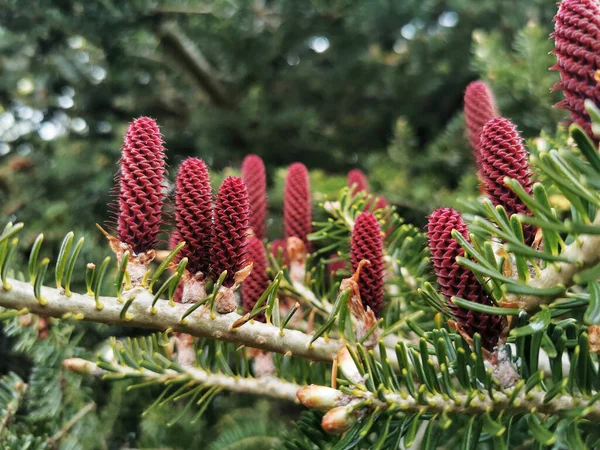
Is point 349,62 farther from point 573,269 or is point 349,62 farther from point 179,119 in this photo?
point 573,269

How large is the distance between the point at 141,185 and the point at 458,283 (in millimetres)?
278

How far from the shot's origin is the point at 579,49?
0.41 meters

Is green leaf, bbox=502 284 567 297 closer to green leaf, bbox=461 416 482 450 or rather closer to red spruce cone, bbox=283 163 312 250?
green leaf, bbox=461 416 482 450

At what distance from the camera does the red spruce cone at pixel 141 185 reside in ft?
1.41

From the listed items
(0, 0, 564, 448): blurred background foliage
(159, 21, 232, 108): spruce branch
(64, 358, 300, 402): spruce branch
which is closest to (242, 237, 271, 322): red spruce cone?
(64, 358, 300, 402): spruce branch

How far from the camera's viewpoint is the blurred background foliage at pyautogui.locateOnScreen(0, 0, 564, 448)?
1.17 m

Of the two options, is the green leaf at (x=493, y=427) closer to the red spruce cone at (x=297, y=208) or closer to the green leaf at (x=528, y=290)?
the green leaf at (x=528, y=290)

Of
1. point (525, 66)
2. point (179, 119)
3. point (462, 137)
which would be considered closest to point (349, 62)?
point (462, 137)

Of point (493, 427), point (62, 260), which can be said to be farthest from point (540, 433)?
point (62, 260)

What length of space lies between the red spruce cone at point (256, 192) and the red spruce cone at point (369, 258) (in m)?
0.23

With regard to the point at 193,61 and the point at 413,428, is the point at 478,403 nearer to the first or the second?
the point at 413,428

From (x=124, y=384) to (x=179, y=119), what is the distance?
141 centimetres

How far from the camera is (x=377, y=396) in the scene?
1.28 feet

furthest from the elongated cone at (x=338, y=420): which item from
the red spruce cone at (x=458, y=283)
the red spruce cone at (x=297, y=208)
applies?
the red spruce cone at (x=297, y=208)
